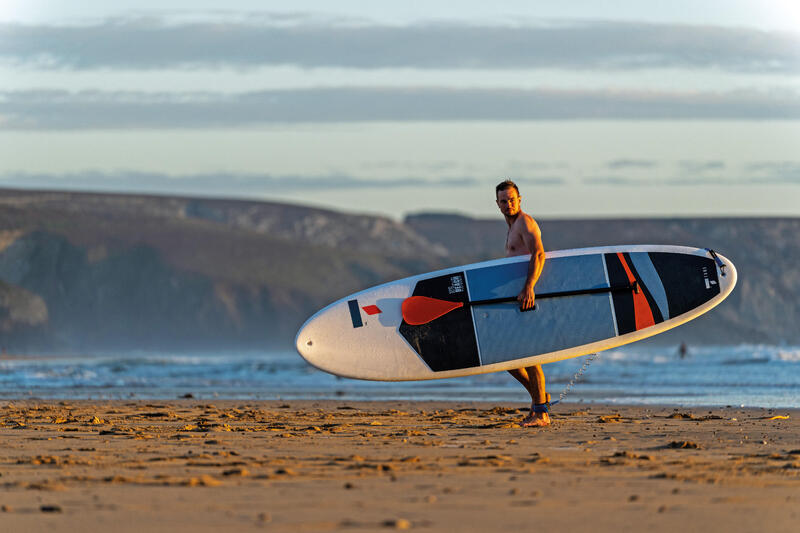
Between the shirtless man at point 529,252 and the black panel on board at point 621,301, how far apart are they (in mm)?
948

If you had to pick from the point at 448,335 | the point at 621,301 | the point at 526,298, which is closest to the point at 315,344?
the point at 448,335

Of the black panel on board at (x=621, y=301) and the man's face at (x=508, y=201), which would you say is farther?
the black panel on board at (x=621, y=301)

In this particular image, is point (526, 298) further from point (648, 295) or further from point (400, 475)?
point (400, 475)

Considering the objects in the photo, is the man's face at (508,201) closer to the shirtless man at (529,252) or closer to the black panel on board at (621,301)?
the shirtless man at (529,252)

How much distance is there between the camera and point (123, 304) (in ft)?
283

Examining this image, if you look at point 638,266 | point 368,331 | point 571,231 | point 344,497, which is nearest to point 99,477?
point 344,497

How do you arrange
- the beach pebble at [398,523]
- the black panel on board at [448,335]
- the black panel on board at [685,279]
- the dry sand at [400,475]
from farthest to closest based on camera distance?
the black panel on board at [685,279] → the black panel on board at [448,335] → the dry sand at [400,475] → the beach pebble at [398,523]

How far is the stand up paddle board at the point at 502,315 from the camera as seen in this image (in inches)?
351

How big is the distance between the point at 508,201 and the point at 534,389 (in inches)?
50.7

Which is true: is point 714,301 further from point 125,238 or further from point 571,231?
point 571,231

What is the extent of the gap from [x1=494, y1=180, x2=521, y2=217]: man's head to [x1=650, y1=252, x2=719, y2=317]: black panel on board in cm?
160

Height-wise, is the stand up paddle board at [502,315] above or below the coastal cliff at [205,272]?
below

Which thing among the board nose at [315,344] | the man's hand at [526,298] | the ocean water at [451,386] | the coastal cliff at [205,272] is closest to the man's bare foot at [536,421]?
the man's hand at [526,298]

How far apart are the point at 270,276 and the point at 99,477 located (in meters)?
85.6
